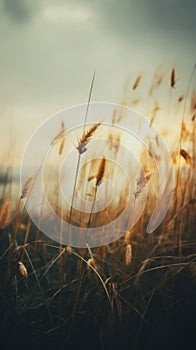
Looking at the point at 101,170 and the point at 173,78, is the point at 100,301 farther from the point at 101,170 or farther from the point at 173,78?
the point at 173,78

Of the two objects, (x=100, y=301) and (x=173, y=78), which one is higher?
(x=173, y=78)

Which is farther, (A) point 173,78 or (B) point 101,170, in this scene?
(A) point 173,78

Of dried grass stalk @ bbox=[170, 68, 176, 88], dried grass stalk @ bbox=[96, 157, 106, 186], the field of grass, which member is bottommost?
the field of grass

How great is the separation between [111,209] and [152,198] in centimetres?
33

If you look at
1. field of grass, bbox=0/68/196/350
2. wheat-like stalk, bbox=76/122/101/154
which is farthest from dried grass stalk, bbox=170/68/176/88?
wheat-like stalk, bbox=76/122/101/154

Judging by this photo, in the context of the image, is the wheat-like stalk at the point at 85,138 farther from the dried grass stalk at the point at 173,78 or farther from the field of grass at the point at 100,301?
the dried grass stalk at the point at 173,78

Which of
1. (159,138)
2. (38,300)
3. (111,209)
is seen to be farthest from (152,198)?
(38,300)

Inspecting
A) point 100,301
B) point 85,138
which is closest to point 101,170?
point 85,138

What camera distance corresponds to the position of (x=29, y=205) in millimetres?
1753

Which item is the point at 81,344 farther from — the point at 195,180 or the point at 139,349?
the point at 195,180

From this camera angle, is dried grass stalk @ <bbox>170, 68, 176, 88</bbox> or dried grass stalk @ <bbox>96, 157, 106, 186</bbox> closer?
dried grass stalk @ <bbox>96, 157, 106, 186</bbox>

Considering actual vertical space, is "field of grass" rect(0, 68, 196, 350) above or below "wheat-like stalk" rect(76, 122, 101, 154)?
below

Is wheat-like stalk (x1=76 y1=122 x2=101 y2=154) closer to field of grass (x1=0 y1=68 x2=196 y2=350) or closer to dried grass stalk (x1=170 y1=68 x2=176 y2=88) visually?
field of grass (x1=0 y1=68 x2=196 y2=350)

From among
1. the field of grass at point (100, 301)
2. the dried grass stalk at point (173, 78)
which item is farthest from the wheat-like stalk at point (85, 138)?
the dried grass stalk at point (173, 78)
